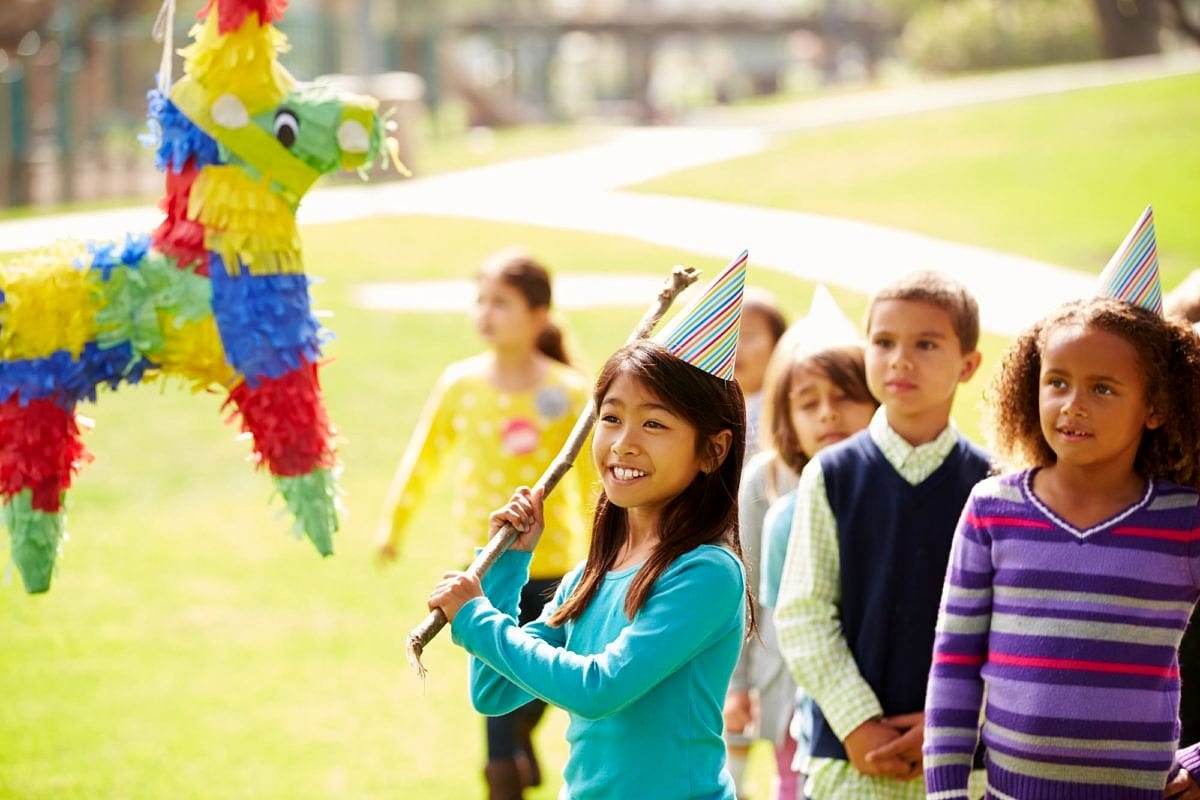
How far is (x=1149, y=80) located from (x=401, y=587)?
44.7ft

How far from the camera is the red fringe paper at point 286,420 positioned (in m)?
2.59

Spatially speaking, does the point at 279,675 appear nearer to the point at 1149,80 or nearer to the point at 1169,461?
the point at 1169,461

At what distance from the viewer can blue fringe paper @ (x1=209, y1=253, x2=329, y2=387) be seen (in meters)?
2.56

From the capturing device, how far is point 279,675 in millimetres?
4578

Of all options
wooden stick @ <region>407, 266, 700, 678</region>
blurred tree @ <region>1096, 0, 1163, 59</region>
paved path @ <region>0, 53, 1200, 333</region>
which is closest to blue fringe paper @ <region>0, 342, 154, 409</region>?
wooden stick @ <region>407, 266, 700, 678</region>

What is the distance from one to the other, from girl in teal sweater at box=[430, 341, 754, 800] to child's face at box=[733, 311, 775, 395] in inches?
60.9

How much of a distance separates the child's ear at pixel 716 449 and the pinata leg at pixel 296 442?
877 millimetres

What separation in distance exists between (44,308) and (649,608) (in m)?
1.22

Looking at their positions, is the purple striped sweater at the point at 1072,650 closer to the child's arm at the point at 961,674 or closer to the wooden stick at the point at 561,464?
the child's arm at the point at 961,674

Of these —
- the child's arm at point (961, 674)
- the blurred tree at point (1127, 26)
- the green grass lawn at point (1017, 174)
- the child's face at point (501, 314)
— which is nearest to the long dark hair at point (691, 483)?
the child's arm at point (961, 674)

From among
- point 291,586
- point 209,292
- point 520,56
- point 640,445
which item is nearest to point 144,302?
point 209,292

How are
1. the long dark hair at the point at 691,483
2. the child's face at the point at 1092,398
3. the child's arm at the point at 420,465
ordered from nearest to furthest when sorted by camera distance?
the long dark hair at the point at 691,483 < the child's face at the point at 1092,398 < the child's arm at the point at 420,465

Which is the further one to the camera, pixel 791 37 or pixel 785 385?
pixel 791 37

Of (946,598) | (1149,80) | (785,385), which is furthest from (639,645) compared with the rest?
(1149,80)
